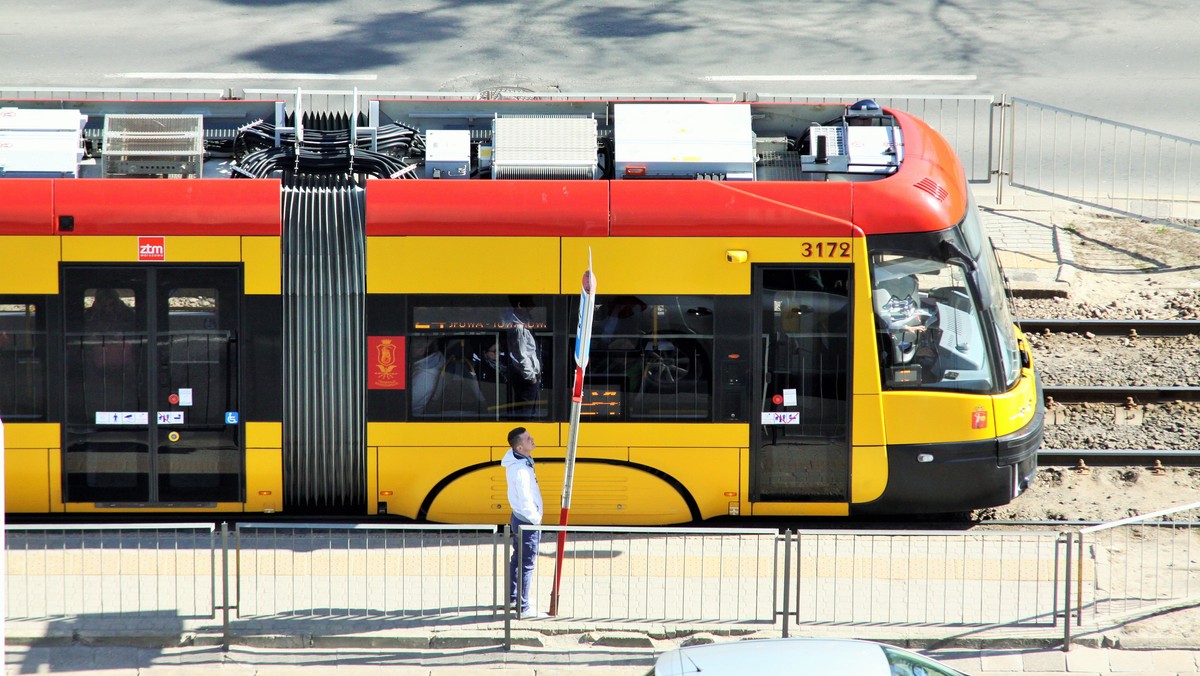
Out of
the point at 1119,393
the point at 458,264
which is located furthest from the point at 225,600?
the point at 1119,393

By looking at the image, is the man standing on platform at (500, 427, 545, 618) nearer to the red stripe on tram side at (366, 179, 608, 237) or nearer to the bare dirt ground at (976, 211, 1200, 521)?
the red stripe on tram side at (366, 179, 608, 237)

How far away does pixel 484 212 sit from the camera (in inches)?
440

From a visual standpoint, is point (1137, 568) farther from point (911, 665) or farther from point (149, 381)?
point (149, 381)

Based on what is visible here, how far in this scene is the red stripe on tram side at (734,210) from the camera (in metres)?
11.1

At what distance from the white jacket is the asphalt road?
402 inches

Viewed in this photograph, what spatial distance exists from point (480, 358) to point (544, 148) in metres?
1.78

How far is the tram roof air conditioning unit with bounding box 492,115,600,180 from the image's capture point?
11.6 metres

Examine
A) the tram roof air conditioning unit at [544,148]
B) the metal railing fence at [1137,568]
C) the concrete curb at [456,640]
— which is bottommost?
the concrete curb at [456,640]

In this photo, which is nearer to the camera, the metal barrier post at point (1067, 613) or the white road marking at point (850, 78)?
the metal barrier post at point (1067, 613)

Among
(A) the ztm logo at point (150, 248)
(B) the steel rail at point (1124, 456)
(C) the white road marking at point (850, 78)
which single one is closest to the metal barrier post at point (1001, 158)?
(C) the white road marking at point (850, 78)

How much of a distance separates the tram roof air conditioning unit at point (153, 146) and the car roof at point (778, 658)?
6041 millimetres

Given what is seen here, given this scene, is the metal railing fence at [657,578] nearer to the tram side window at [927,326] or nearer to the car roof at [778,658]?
the car roof at [778,658]

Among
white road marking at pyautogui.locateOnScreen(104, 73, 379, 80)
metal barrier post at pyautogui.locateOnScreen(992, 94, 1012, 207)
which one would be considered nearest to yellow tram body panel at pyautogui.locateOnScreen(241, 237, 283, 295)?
white road marking at pyautogui.locateOnScreen(104, 73, 379, 80)

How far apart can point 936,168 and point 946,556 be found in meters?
3.12
